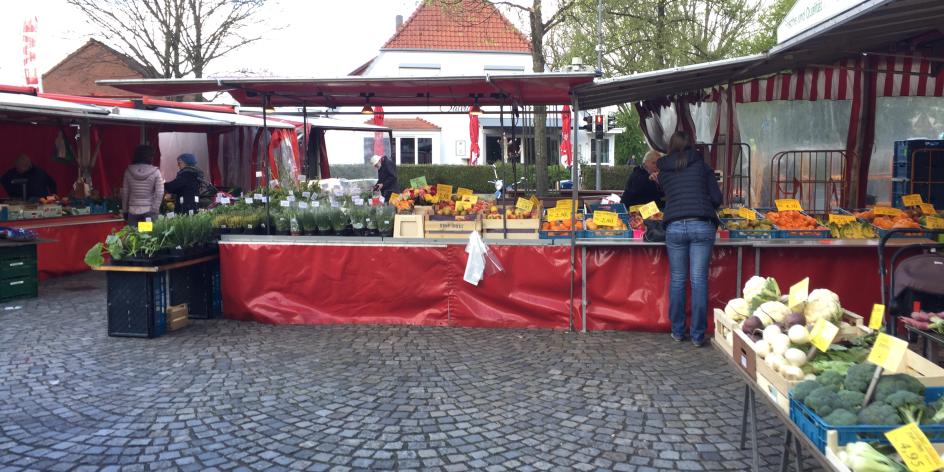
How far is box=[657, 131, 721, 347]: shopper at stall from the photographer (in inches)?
231

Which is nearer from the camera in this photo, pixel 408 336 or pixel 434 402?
pixel 434 402

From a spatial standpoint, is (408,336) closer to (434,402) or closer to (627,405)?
(434,402)

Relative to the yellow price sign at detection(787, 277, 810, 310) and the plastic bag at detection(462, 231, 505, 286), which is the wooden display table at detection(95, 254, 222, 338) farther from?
the yellow price sign at detection(787, 277, 810, 310)

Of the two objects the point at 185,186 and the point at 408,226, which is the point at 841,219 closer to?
the point at 408,226

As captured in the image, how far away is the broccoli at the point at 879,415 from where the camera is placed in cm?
227

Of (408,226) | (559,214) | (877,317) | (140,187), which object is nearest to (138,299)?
(408,226)

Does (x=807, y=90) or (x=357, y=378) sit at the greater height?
(x=807, y=90)

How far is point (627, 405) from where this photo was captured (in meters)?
4.60

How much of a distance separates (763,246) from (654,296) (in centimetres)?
106

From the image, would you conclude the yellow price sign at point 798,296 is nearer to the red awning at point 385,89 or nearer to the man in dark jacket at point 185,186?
the red awning at point 385,89

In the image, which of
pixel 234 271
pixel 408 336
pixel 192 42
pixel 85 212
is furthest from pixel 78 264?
pixel 192 42

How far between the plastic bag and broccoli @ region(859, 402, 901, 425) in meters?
4.32

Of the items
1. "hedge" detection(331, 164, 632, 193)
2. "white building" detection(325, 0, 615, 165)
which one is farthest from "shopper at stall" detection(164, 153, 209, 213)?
"white building" detection(325, 0, 615, 165)

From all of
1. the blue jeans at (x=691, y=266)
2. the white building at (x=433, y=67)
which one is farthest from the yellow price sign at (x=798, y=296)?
the white building at (x=433, y=67)
